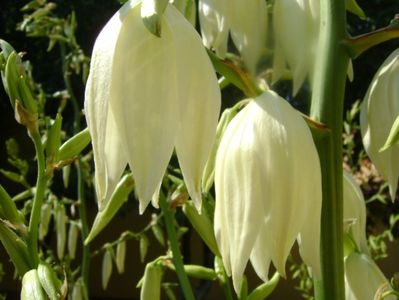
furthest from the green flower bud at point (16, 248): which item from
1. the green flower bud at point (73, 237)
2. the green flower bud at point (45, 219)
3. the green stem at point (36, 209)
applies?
the green flower bud at point (73, 237)

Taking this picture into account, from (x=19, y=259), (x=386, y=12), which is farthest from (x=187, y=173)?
(x=386, y=12)

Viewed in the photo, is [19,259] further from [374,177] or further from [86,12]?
[86,12]

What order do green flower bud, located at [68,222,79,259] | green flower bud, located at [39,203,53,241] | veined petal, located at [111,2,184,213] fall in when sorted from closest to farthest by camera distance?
veined petal, located at [111,2,184,213], green flower bud, located at [39,203,53,241], green flower bud, located at [68,222,79,259]

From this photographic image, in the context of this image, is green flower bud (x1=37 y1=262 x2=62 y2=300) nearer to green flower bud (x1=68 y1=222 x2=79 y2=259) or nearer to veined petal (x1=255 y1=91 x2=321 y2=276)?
veined petal (x1=255 y1=91 x2=321 y2=276)

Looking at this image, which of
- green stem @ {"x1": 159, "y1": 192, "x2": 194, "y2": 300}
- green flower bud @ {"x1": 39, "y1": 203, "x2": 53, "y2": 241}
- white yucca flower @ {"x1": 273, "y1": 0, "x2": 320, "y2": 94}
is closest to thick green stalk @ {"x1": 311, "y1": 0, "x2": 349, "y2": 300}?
white yucca flower @ {"x1": 273, "y1": 0, "x2": 320, "y2": 94}

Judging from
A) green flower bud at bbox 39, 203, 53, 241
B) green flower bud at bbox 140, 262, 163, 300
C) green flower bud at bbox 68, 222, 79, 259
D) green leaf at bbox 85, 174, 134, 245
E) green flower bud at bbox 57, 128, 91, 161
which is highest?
green flower bud at bbox 57, 128, 91, 161

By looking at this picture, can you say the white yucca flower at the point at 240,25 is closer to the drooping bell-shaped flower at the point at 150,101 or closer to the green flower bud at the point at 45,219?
the drooping bell-shaped flower at the point at 150,101

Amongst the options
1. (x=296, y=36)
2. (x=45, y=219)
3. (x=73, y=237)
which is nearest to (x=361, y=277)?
(x=296, y=36)

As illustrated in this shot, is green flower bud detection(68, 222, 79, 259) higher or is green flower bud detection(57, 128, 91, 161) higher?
green flower bud detection(57, 128, 91, 161)
